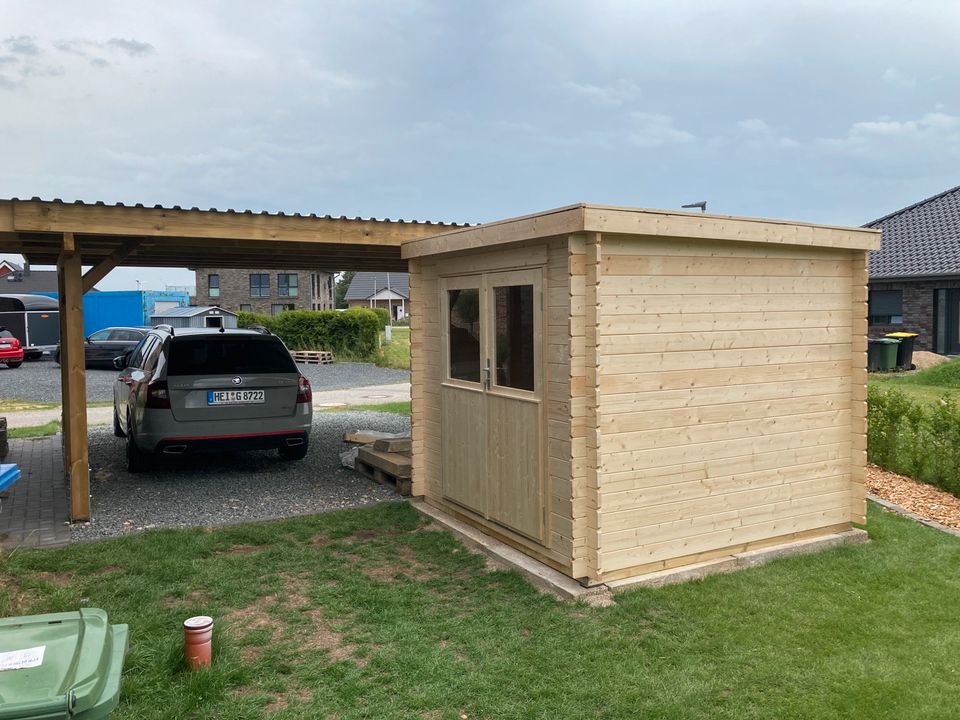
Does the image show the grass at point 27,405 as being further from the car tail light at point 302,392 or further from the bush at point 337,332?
the bush at point 337,332

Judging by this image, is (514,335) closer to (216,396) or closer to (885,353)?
(216,396)

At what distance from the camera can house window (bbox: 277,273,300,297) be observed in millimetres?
58531

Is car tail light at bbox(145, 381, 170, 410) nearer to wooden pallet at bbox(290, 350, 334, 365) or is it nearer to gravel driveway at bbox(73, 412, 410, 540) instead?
gravel driveway at bbox(73, 412, 410, 540)

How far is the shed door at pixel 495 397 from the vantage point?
5.70 m

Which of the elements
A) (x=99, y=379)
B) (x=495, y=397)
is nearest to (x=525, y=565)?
(x=495, y=397)

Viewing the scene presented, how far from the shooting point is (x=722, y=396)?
5793 millimetres

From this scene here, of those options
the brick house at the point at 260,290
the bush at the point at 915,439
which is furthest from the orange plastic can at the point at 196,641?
the brick house at the point at 260,290

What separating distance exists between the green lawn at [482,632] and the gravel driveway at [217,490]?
745mm

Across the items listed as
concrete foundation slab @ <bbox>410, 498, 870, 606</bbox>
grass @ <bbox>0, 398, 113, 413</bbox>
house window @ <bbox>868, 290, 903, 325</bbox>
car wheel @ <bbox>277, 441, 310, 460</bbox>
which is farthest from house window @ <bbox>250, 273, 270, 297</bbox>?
concrete foundation slab @ <bbox>410, 498, 870, 606</bbox>

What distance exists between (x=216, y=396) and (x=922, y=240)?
26.0 metres

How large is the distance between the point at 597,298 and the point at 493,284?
49.4 inches

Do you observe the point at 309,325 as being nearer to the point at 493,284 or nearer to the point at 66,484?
the point at 66,484

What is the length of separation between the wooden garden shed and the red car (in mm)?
24635

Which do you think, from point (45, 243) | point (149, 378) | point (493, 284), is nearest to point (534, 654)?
point (493, 284)
